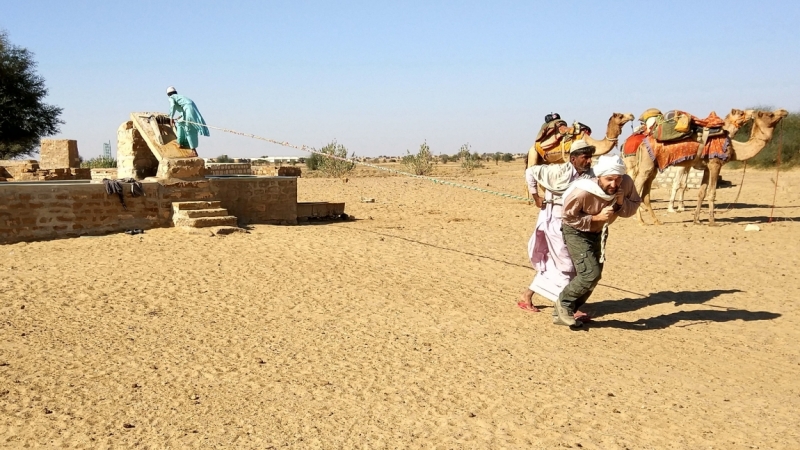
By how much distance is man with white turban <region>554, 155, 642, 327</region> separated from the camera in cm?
628

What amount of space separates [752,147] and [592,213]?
9.15m

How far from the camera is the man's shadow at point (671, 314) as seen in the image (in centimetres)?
720

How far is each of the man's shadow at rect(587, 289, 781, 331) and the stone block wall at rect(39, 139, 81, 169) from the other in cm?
1609

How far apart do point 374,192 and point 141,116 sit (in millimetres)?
9074

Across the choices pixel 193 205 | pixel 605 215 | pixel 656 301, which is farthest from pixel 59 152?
pixel 605 215

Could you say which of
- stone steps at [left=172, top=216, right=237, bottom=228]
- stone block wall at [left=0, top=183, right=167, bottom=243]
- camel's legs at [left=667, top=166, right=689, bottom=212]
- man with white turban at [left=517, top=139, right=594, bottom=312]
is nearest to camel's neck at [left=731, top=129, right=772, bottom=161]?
camel's legs at [left=667, top=166, right=689, bottom=212]

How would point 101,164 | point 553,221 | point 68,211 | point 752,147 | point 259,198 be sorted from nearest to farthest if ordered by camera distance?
point 553,221 → point 68,211 → point 259,198 → point 752,147 → point 101,164

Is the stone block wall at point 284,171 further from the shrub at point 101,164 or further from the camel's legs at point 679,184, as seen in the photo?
the shrub at point 101,164

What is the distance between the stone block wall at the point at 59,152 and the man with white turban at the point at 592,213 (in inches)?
649

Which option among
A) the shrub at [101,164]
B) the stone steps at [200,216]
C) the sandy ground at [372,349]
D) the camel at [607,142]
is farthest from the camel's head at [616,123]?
the shrub at [101,164]

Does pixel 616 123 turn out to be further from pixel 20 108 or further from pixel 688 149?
pixel 20 108

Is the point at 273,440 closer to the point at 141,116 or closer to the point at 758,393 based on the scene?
the point at 758,393

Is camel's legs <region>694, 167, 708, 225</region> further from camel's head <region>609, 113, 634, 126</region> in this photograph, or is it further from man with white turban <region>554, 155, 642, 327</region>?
man with white turban <region>554, 155, 642, 327</region>

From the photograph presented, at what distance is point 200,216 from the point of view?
1078cm
